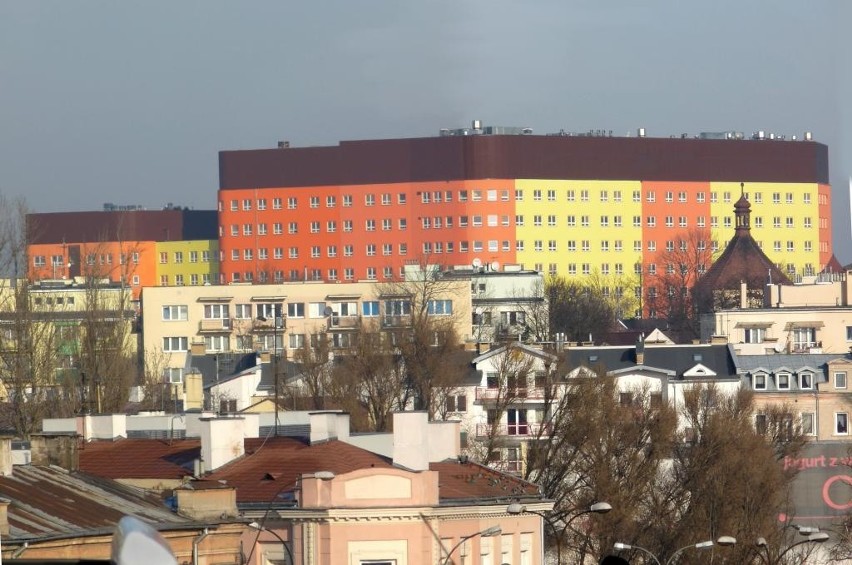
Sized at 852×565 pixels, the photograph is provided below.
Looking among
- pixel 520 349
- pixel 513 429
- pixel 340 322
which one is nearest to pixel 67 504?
pixel 520 349

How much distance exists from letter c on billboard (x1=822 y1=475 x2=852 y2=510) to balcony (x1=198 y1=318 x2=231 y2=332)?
68686 millimetres

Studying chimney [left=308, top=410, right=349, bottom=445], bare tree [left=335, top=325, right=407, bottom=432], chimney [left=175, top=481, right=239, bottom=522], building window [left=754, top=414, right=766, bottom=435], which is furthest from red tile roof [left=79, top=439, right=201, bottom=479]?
building window [left=754, top=414, right=766, bottom=435]

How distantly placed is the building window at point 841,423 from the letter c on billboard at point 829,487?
1637 centimetres

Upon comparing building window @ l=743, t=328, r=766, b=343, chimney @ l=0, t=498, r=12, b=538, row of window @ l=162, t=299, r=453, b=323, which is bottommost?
chimney @ l=0, t=498, r=12, b=538

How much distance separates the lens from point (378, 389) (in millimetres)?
89250

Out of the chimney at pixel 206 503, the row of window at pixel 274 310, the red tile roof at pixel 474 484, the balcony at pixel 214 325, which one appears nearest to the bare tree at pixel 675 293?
the row of window at pixel 274 310

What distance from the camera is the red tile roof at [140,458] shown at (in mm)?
44344

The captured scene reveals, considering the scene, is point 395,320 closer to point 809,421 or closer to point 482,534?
point 809,421

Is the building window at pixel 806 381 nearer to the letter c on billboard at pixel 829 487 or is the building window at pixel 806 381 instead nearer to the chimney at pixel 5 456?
the letter c on billboard at pixel 829 487

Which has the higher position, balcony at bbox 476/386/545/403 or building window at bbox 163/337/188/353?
building window at bbox 163/337/188/353

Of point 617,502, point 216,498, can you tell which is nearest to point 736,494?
point 617,502

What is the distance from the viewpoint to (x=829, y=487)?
289 feet

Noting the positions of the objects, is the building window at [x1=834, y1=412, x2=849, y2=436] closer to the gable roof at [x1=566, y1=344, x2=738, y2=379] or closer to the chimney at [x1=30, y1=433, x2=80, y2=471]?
the gable roof at [x1=566, y1=344, x2=738, y2=379]

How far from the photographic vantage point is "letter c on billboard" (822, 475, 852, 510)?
285ft
